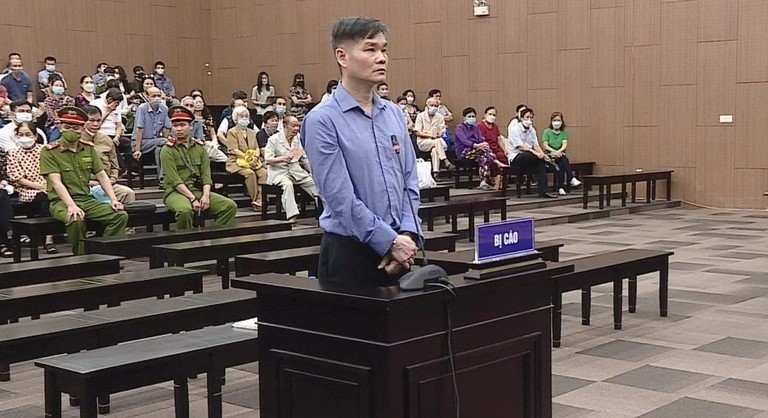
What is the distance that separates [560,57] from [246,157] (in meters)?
6.75

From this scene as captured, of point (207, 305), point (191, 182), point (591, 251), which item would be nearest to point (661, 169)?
point (591, 251)

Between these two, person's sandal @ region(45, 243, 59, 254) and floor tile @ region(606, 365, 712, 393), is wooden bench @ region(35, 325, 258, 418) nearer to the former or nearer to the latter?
floor tile @ region(606, 365, 712, 393)

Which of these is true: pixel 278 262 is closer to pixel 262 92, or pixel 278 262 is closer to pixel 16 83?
pixel 16 83

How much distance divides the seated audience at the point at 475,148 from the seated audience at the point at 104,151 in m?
6.07

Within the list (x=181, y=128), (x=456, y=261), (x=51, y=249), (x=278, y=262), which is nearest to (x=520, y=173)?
(x=181, y=128)

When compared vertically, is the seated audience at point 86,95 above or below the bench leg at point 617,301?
above

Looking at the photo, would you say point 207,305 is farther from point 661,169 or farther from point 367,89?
point 661,169

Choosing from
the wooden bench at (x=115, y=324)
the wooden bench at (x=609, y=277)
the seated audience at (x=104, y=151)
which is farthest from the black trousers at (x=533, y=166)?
the wooden bench at (x=115, y=324)

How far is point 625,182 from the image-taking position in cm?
1513

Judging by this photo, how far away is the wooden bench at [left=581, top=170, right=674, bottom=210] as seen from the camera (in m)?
14.7

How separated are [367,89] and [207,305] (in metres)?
2.25

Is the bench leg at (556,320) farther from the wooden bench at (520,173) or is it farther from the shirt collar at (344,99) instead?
the wooden bench at (520,173)

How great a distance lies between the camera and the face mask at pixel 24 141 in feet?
34.3

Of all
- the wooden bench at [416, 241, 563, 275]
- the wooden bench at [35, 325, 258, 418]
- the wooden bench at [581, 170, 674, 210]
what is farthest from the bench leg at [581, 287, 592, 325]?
the wooden bench at [581, 170, 674, 210]
